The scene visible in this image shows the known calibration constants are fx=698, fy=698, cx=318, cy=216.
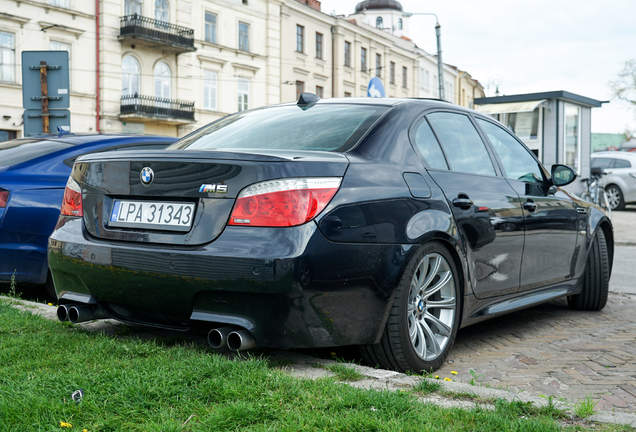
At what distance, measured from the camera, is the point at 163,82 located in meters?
30.6

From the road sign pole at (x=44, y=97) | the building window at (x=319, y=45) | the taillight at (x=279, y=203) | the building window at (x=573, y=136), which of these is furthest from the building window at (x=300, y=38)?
the taillight at (x=279, y=203)

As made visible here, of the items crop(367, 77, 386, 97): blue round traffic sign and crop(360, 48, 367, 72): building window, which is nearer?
crop(367, 77, 386, 97): blue round traffic sign

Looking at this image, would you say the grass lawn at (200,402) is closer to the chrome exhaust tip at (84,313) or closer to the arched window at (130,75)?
the chrome exhaust tip at (84,313)

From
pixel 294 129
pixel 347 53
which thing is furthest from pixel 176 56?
pixel 294 129

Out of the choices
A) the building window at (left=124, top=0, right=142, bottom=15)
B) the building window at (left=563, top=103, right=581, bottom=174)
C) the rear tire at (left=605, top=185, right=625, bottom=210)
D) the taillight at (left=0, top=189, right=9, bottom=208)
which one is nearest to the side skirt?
the taillight at (left=0, top=189, right=9, bottom=208)

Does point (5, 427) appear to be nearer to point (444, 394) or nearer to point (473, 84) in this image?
point (444, 394)

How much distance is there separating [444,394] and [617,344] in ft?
6.92

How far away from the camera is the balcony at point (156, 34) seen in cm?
2791

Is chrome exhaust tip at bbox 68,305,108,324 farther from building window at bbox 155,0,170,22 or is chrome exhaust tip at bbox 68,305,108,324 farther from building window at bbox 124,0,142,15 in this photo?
building window at bbox 155,0,170,22

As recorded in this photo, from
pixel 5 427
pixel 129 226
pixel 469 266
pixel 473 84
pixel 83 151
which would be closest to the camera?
pixel 5 427

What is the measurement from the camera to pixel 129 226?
330 centimetres

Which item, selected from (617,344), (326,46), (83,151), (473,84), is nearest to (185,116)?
(326,46)

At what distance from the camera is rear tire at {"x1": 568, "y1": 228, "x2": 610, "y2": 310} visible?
5.45 meters

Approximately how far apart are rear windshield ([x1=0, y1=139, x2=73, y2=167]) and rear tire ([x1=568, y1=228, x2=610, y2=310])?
413 cm
